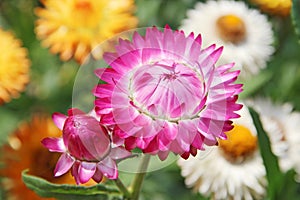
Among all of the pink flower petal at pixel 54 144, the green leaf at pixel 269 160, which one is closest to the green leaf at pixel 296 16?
the green leaf at pixel 269 160

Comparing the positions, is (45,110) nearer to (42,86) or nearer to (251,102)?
(42,86)

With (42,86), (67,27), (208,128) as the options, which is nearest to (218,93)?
(208,128)

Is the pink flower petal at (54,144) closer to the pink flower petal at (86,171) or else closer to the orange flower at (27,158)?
the pink flower petal at (86,171)

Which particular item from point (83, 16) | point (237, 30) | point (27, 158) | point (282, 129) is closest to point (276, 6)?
point (237, 30)

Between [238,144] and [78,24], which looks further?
[78,24]

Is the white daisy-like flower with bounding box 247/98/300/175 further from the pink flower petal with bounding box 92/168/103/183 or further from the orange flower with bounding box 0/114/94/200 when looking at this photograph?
the pink flower petal with bounding box 92/168/103/183

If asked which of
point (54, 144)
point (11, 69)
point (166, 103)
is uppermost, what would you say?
point (166, 103)

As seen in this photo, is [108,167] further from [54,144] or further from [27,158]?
[27,158]
